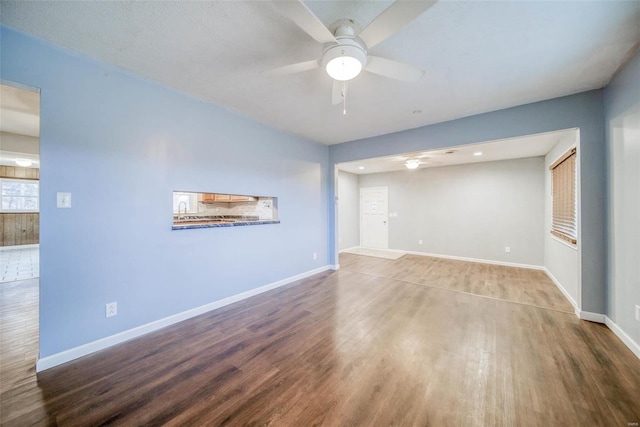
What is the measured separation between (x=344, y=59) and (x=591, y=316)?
3.73m

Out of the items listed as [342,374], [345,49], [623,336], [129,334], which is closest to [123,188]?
[129,334]

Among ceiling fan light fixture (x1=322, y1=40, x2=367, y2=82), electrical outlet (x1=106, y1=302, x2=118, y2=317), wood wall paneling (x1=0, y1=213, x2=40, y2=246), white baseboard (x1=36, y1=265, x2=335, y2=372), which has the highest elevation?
ceiling fan light fixture (x1=322, y1=40, x2=367, y2=82)

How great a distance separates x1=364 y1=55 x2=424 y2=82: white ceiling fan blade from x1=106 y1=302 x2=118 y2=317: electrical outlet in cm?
299

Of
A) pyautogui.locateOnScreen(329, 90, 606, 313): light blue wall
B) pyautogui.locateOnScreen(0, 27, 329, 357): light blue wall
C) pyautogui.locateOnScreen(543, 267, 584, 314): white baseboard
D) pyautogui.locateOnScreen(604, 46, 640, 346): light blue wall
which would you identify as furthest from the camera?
pyautogui.locateOnScreen(543, 267, 584, 314): white baseboard

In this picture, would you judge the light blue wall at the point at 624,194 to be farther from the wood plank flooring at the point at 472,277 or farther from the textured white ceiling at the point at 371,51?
the wood plank flooring at the point at 472,277

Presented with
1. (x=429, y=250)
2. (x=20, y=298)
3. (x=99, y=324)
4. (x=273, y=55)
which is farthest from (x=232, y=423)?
(x=429, y=250)

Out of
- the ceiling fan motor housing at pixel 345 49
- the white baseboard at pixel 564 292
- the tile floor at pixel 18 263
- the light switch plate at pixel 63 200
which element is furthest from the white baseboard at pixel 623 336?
the tile floor at pixel 18 263

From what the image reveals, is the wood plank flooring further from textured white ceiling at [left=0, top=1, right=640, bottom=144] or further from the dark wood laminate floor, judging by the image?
textured white ceiling at [left=0, top=1, right=640, bottom=144]

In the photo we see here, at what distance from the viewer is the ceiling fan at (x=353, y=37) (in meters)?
1.19

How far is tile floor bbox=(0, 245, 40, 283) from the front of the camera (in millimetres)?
4004

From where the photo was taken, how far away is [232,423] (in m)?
1.37

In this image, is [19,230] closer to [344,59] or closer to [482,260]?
[344,59]

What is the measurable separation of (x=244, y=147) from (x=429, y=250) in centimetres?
549

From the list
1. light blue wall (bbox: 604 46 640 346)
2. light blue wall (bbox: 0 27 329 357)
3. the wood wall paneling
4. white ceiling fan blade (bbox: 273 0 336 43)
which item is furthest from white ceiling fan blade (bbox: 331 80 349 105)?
the wood wall paneling
